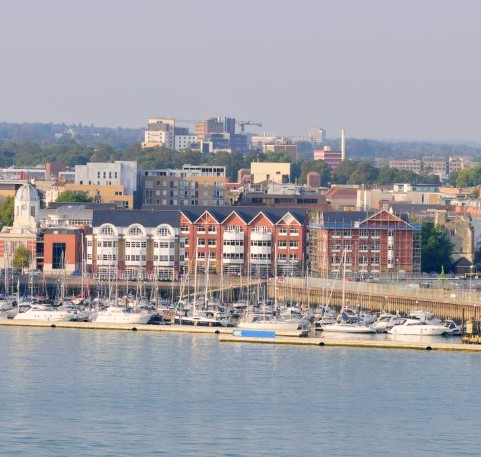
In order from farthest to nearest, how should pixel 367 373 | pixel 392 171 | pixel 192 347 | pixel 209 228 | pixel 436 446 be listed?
pixel 392 171
pixel 209 228
pixel 192 347
pixel 367 373
pixel 436 446

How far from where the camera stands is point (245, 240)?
2598 inches

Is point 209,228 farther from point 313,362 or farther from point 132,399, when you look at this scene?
point 132,399

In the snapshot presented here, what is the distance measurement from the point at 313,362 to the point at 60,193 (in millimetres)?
37792

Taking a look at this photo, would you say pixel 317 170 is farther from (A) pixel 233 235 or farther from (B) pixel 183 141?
(A) pixel 233 235

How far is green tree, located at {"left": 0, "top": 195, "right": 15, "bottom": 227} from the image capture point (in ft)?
247

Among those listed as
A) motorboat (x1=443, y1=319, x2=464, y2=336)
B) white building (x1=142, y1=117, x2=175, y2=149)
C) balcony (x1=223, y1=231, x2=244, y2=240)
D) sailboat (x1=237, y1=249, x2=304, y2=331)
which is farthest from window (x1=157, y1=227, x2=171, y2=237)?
white building (x1=142, y1=117, x2=175, y2=149)

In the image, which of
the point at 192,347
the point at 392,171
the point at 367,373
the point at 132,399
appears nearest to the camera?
the point at 132,399

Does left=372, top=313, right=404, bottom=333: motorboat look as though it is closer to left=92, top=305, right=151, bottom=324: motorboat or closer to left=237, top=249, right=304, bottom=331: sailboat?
left=237, top=249, right=304, bottom=331: sailboat

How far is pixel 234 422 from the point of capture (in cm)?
3553

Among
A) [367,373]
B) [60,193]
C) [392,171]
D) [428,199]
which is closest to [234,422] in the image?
[367,373]

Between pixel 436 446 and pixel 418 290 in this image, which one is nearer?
pixel 436 446

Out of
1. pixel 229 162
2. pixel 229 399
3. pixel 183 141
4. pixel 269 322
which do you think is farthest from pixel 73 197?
pixel 183 141

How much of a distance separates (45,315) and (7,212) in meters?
24.1

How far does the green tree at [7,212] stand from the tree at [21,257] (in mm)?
8251
